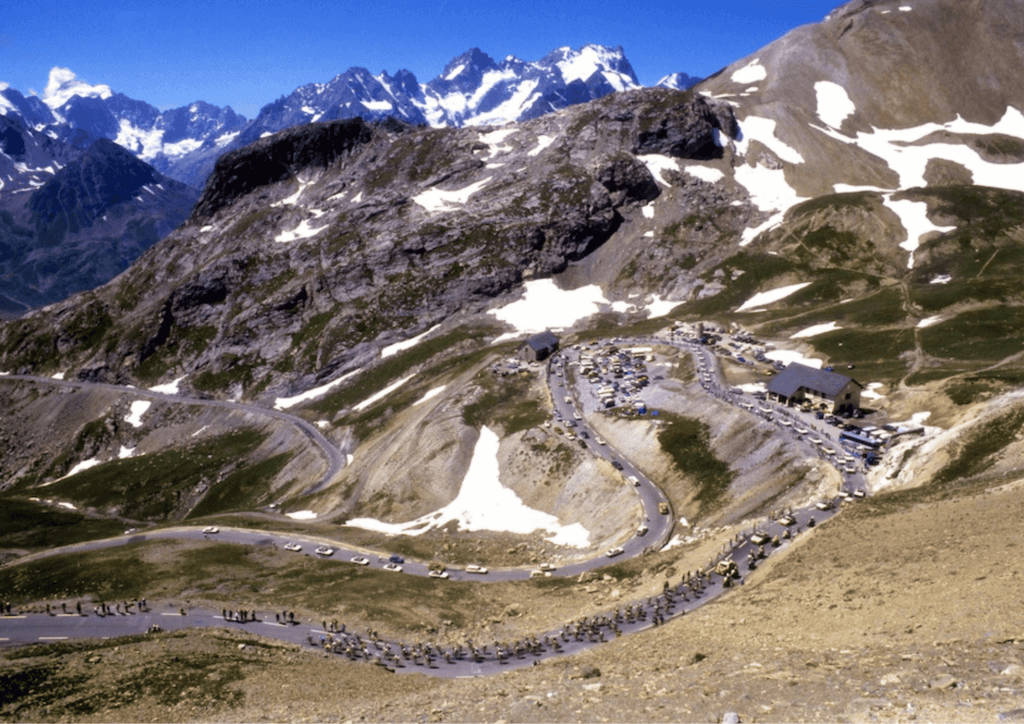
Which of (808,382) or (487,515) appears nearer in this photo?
(487,515)

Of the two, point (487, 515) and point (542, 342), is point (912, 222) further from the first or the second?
point (487, 515)

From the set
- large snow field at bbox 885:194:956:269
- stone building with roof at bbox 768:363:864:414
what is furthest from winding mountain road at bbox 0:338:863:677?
large snow field at bbox 885:194:956:269

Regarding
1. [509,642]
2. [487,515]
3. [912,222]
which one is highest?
[912,222]

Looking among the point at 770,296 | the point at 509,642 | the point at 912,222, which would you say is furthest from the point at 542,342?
the point at 912,222

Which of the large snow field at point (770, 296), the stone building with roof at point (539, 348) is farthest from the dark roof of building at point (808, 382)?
the large snow field at point (770, 296)

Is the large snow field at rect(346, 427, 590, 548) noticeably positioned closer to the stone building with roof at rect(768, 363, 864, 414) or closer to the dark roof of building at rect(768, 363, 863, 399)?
the stone building with roof at rect(768, 363, 864, 414)

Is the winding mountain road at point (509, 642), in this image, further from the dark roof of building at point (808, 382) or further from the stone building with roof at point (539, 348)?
the stone building with roof at point (539, 348)

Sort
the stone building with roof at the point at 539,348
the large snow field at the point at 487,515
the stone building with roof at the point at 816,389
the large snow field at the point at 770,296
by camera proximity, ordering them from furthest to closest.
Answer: the large snow field at the point at 770,296
the stone building with roof at the point at 539,348
the stone building with roof at the point at 816,389
the large snow field at the point at 487,515
